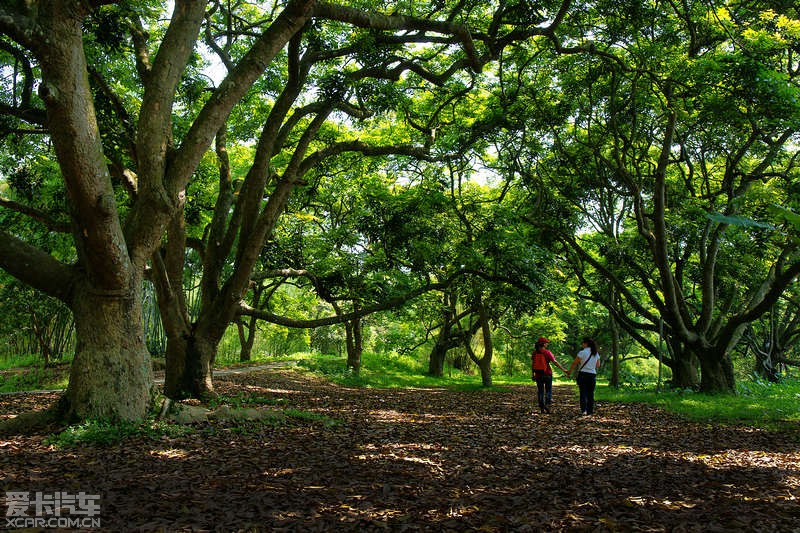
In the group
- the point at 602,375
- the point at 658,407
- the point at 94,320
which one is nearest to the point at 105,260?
the point at 94,320

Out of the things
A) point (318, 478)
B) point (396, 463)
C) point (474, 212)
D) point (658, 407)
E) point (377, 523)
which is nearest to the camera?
point (377, 523)

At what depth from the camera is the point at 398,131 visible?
587 inches

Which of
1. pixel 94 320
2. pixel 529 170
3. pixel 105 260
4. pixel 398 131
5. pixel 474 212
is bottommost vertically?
pixel 94 320

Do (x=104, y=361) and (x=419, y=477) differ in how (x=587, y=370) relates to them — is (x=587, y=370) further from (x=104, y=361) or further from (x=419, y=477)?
(x=104, y=361)

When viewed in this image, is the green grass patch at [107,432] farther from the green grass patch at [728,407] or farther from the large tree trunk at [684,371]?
the large tree trunk at [684,371]

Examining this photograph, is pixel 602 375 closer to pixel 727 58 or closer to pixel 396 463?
pixel 727 58

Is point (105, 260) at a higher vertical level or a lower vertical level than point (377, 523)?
higher

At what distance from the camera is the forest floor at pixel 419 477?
Result: 12.4 feet

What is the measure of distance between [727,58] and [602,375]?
29.1 metres

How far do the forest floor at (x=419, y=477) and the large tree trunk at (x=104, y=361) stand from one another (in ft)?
1.63

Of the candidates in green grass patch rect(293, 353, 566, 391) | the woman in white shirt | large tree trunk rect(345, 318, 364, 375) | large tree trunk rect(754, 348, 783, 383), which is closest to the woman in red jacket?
the woman in white shirt

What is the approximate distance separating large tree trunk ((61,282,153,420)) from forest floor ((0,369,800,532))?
1.63ft

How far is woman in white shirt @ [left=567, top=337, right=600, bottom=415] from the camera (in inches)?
400

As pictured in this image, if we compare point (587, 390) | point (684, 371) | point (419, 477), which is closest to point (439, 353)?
point (684, 371)
